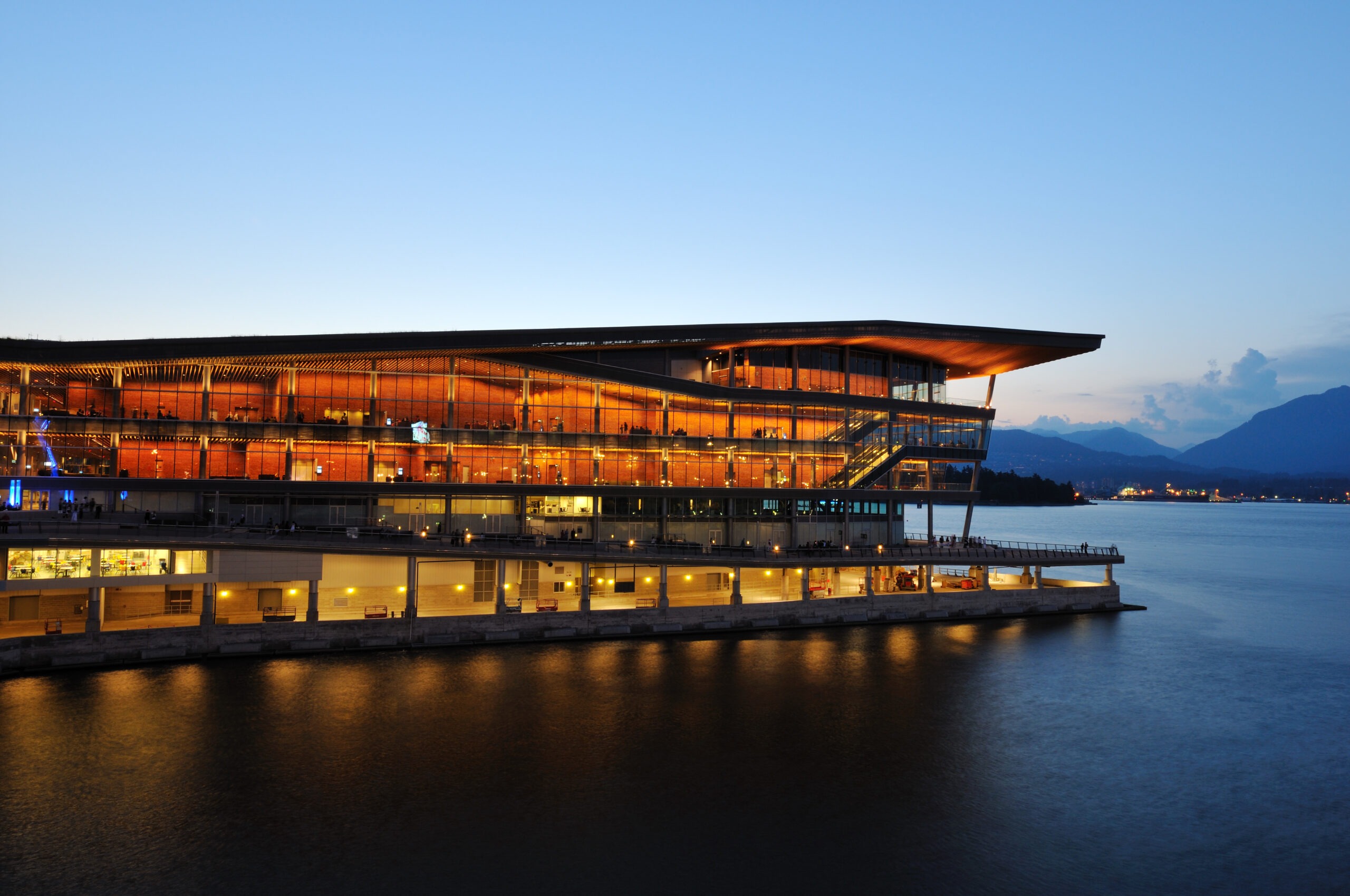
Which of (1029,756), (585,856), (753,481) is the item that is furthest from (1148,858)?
(753,481)

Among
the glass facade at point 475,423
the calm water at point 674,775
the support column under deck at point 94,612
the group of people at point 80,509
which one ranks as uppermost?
the glass facade at point 475,423

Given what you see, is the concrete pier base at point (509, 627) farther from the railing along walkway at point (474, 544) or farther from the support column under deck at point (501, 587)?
the railing along walkway at point (474, 544)

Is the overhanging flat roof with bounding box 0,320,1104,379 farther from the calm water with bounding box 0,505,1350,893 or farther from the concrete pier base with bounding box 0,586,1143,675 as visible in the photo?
the calm water with bounding box 0,505,1350,893

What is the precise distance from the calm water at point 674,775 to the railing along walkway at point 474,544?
7065 mm

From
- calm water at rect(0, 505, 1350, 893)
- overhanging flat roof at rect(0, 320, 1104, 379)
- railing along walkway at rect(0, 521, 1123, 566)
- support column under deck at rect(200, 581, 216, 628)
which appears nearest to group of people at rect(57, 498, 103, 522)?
railing along walkway at rect(0, 521, 1123, 566)

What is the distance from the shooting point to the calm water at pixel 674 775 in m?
27.5

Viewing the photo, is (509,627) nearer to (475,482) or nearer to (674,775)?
(475,482)

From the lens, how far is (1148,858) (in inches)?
1163

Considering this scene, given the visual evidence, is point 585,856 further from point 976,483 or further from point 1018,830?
point 976,483

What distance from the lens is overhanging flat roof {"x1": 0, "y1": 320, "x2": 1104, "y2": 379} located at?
193 feet

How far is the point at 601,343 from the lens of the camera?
221ft

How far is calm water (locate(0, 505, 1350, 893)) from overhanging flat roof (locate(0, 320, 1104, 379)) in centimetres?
2169

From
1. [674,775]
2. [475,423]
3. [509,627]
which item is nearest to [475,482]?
[475,423]

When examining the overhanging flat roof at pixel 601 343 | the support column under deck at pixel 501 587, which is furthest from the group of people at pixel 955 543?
the support column under deck at pixel 501 587
